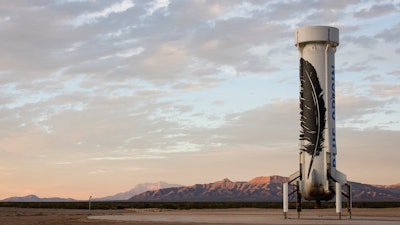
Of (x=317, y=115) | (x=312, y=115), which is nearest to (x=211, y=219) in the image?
(x=312, y=115)

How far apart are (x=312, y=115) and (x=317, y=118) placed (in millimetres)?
405

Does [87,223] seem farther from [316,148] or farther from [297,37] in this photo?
[297,37]

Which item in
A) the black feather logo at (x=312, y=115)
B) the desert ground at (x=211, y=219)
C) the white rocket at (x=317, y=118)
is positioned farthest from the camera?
the black feather logo at (x=312, y=115)

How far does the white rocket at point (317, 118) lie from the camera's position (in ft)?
137

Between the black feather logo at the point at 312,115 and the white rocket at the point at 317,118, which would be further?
the black feather logo at the point at 312,115

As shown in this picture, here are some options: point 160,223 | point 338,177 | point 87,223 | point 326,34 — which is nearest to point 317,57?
point 326,34

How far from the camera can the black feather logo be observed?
42062 mm

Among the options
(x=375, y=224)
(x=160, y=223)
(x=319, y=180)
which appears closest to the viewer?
(x=375, y=224)

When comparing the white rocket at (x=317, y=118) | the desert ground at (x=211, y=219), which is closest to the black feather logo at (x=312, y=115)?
the white rocket at (x=317, y=118)

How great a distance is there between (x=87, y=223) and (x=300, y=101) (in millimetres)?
17209

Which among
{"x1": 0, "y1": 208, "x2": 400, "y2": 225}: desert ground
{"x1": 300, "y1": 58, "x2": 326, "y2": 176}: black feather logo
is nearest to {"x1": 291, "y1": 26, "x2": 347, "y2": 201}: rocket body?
{"x1": 300, "y1": 58, "x2": 326, "y2": 176}: black feather logo

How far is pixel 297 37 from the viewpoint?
43.4 meters

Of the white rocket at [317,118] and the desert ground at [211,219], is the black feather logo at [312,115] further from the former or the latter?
the desert ground at [211,219]

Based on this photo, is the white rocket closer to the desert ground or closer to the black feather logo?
the black feather logo
